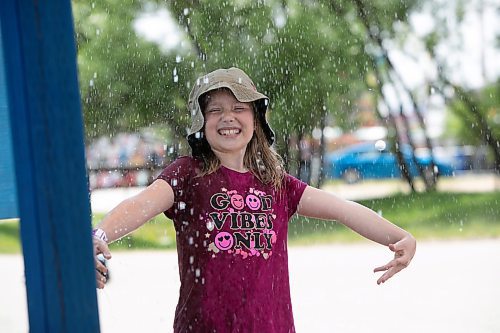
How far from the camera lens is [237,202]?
5.73 ft

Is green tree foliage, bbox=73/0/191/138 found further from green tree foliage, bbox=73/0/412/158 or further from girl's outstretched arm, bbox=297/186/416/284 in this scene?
girl's outstretched arm, bbox=297/186/416/284

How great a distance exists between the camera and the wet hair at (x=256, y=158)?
181cm

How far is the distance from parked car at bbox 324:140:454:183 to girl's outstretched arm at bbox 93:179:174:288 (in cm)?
667

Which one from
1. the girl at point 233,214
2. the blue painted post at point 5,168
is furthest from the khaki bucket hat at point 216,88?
the blue painted post at point 5,168

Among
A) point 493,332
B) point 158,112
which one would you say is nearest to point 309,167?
point 158,112

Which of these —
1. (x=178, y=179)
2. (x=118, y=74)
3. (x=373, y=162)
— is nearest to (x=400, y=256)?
(x=178, y=179)

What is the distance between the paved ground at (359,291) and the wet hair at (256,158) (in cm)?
295

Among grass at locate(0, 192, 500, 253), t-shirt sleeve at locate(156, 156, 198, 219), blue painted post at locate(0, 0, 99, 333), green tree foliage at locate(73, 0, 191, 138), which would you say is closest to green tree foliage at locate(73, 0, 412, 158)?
green tree foliage at locate(73, 0, 191, 138)

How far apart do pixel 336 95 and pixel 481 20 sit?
1969 millimetres

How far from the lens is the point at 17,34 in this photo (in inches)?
37.3

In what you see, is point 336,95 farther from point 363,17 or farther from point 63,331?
point 63,331

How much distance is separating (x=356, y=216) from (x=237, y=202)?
0.27 m

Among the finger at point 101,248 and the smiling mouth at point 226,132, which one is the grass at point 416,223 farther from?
the finger at point 101,248

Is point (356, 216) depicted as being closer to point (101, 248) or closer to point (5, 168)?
point (101, 248)
